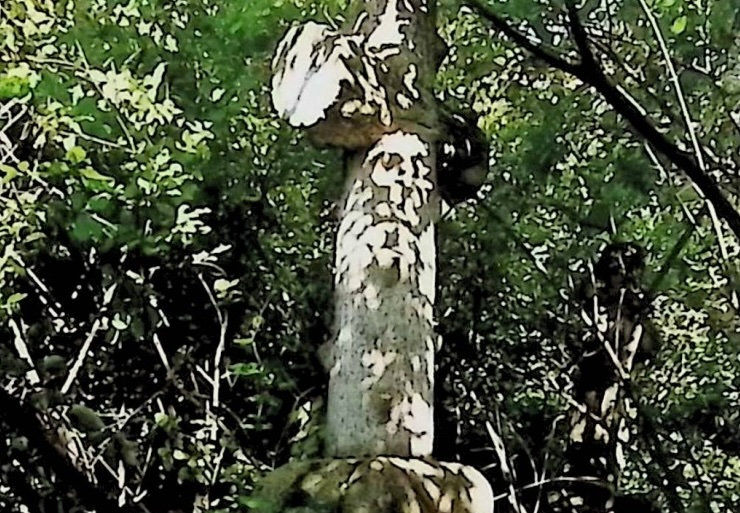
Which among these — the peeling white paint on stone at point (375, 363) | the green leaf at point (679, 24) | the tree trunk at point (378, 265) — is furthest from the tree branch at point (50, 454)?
the green leaf at point (679, 24)

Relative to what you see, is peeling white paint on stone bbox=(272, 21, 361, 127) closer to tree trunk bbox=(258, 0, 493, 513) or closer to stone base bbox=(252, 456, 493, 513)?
tree trunk bbox=(258, 0, 493, 513)

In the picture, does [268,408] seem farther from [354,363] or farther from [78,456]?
[354,363]

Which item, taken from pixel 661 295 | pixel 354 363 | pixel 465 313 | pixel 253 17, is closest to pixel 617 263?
pixel 661 295

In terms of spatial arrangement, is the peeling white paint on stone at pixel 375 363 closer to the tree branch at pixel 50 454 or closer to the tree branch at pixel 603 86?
the tree branch at pixel 603 86

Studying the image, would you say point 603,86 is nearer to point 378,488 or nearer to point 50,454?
point 378,488

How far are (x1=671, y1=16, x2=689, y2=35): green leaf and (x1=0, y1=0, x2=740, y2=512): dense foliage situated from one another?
0.5 inches

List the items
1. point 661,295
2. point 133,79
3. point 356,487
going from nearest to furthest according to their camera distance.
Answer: point 356,487
point 133,79
point 661,295

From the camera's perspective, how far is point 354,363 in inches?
46.1

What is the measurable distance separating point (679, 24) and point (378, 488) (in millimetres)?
1466

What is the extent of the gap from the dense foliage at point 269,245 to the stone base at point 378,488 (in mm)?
593

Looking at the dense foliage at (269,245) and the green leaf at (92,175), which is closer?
the green leaf at (92,175)

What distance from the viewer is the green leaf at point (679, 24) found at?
212 cm

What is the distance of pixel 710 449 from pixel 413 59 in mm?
2001

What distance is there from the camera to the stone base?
109 centimetres
